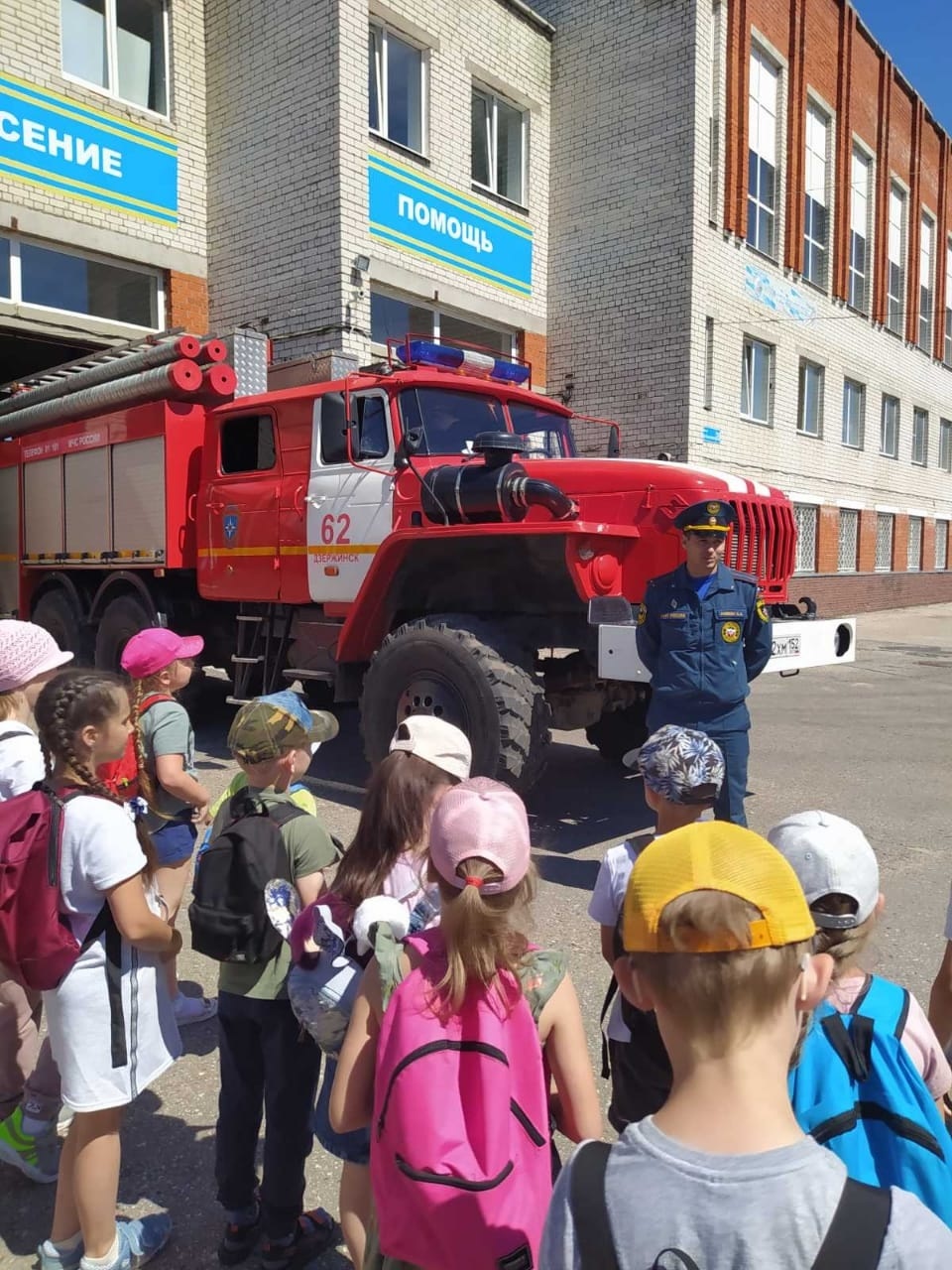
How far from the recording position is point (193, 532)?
24.6ft

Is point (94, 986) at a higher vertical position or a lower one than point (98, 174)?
lower

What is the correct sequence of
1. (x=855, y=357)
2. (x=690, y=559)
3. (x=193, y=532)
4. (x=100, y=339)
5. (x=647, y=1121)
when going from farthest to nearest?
(x=855, y=357) < (x=100, y=339) < (x=193, y=532) < (x=690, y=559) < (x=647, y=1121)

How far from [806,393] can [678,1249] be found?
19.6 m

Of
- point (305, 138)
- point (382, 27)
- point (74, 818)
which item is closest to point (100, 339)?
point (305, 138)

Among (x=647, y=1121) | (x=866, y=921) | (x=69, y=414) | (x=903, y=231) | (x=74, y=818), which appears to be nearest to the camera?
(x=647, y=1121)

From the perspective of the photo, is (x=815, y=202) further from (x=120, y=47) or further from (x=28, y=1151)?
(x=28, y=1151)

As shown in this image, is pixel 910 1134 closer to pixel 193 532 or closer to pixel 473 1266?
→ pixel 473 1266

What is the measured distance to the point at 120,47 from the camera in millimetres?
12117

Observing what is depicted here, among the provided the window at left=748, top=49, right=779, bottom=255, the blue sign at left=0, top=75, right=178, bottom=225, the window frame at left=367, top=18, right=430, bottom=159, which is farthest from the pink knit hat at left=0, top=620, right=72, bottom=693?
the window at left=748, top=49, right=779, bottom=255

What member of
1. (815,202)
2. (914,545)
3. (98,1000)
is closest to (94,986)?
(98,1000)

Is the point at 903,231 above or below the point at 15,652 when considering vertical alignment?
above

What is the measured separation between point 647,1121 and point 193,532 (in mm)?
7041

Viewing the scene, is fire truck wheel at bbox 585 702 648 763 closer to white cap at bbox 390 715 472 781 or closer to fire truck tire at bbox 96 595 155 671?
fire truck tire at bbox 96 595 155 671

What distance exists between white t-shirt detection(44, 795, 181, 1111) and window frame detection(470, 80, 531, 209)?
14232mm
